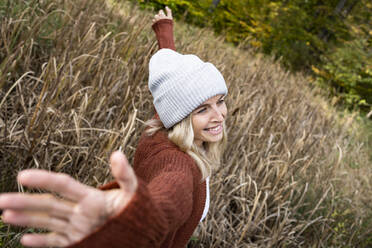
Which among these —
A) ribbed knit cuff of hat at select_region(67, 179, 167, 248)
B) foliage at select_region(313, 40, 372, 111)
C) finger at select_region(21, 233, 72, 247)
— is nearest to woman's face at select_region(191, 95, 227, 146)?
ribbed knit cuff of hat at select_region(67, 179, 167, 248)

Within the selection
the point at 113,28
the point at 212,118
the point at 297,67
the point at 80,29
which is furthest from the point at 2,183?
the point at 297,67

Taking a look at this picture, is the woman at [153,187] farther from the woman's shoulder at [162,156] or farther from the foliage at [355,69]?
the foliage at [355,69]

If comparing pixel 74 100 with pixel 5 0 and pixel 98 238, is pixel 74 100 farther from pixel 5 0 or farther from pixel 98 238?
pixel 98 238

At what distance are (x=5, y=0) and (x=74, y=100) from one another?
1.13 meters

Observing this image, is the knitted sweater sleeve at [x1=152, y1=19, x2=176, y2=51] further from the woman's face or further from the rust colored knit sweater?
the rust colored knit sweater

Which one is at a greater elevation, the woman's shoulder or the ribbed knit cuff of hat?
the ribbed knit cuff of hat

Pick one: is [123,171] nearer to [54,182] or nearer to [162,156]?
[54,182]

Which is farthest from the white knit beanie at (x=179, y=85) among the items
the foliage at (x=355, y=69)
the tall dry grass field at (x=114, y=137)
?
the foliage at (x=355, y=69)

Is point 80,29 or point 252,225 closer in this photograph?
point 252,225

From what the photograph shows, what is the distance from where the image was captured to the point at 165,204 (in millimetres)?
602

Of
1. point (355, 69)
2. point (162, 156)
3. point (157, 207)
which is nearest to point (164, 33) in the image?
point (162, 156)

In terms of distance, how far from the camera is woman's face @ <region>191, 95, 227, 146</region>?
3.84 feet

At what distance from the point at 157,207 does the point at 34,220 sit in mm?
222

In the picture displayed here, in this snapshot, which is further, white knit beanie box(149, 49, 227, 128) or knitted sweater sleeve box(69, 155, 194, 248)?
white knit beanie box(149, 49, 227, 128)
